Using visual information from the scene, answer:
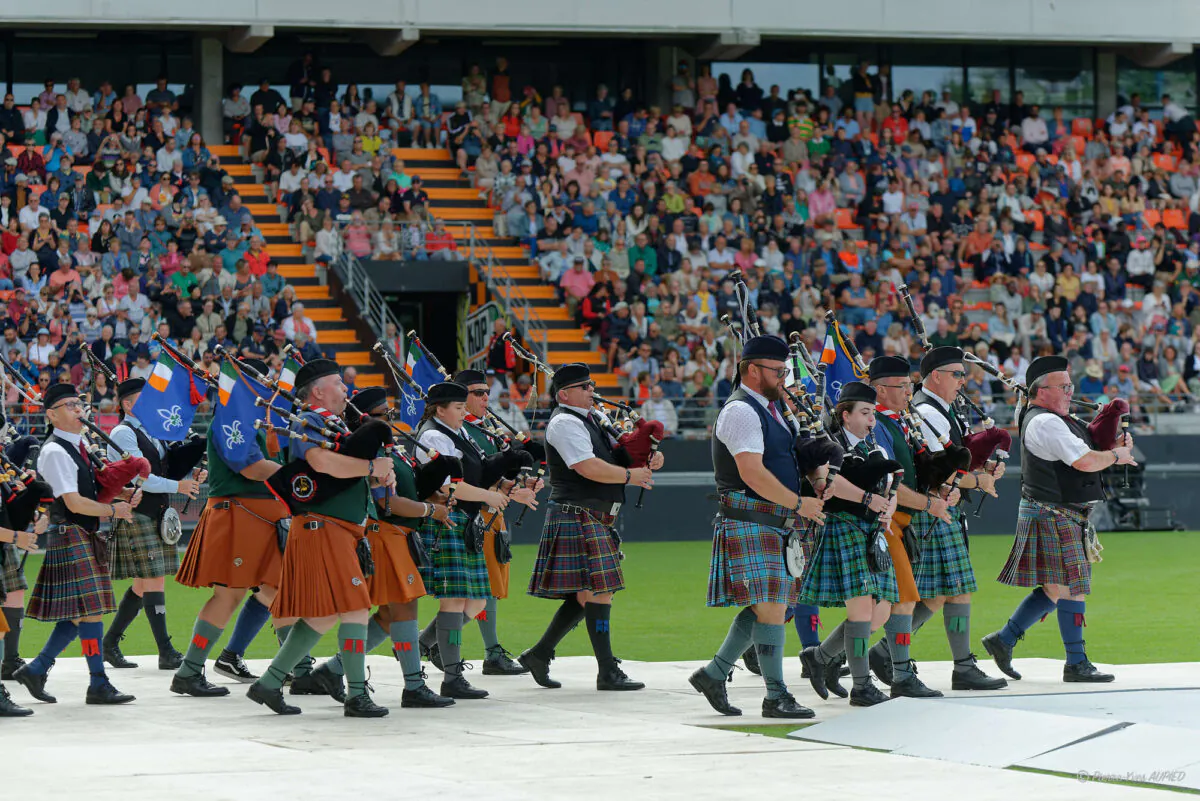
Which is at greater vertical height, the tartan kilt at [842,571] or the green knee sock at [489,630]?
the tartan kilt at [842,571]

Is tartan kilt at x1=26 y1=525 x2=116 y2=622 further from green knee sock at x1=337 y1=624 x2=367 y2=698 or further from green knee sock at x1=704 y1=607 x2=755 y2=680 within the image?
green knee sock at x1=704 y1=607 x2=755 y2=680

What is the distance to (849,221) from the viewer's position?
2552cm

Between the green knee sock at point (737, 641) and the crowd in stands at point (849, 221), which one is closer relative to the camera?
the green knee sock at point (737, 641)

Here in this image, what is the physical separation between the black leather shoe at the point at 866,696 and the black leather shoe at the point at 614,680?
47.8 inches

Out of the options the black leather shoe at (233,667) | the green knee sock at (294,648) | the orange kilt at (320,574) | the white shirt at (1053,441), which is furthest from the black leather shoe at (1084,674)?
the black leather shoe at (233,667)

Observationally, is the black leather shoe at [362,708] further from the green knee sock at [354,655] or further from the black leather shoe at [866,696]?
the black leather shoe at [866,696]

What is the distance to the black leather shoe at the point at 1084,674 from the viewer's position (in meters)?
9.21

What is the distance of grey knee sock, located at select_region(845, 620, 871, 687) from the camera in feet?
28.0

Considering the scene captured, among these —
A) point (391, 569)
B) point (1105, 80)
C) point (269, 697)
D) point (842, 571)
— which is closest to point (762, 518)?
point (842, 571)

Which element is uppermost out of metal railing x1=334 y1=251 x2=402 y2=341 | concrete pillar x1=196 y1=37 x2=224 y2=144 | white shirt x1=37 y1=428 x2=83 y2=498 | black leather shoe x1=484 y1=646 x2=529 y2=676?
concrete pillar x1=196 y1=37 x2=224 y2=144

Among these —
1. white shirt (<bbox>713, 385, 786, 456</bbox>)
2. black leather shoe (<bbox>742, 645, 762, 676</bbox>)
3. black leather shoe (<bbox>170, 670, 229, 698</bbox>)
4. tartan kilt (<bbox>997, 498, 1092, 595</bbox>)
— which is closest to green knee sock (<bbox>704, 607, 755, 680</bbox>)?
white shirt (<bbox>713, 385, 786, 456</bbox>)

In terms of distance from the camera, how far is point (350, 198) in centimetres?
2317

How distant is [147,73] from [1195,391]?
14.5 metres

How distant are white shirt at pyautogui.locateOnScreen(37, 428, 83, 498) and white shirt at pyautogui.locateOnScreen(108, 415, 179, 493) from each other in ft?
4.80
